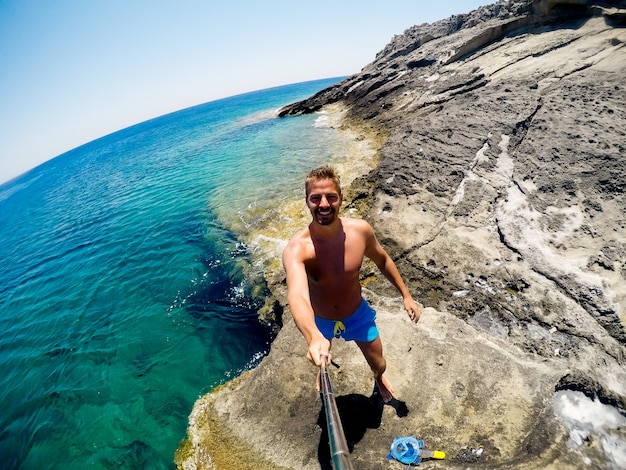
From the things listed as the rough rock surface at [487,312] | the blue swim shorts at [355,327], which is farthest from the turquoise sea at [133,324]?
the blue swim shorts at [355,327]

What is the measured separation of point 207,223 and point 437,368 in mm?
9677

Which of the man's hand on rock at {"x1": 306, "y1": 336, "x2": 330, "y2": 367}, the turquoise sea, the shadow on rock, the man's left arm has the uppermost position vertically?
the man's hand on rock at {"x1": 306, "y1": 336, "x2": 330, "y2": 367}

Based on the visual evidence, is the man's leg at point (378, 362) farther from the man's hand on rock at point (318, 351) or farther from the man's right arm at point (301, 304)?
the man's hand on rock at point (318, 351)

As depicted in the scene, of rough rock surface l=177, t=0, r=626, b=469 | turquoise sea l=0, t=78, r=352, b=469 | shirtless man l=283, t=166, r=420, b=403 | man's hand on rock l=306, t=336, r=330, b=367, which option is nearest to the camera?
man's hand on rock l=306, t=336, r=330, b=367

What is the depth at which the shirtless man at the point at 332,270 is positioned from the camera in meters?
2.54

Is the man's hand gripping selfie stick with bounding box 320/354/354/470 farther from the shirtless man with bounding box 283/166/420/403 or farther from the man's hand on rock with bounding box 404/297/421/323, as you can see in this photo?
the man's hand on rock with bounding box 404/297/421/323

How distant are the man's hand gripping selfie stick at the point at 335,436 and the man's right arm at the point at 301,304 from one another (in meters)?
0.07

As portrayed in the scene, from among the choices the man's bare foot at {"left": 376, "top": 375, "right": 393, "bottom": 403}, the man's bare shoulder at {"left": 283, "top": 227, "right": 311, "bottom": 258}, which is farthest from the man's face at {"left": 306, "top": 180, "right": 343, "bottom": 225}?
the man's bare foot at {"left": 376, "top": 375, "right": 393, "bottom": 403}

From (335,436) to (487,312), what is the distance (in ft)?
11.6

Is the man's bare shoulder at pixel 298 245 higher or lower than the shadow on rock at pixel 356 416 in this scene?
A: higher

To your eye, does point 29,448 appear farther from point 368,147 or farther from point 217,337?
point 368,147

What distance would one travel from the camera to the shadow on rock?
3.17m

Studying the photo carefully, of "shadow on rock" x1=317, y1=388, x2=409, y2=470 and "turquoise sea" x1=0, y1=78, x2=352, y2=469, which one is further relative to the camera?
"turquoise sea" x1=0, y1=78, x2=352, y2=469

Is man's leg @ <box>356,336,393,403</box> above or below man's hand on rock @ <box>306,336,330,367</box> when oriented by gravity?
below
